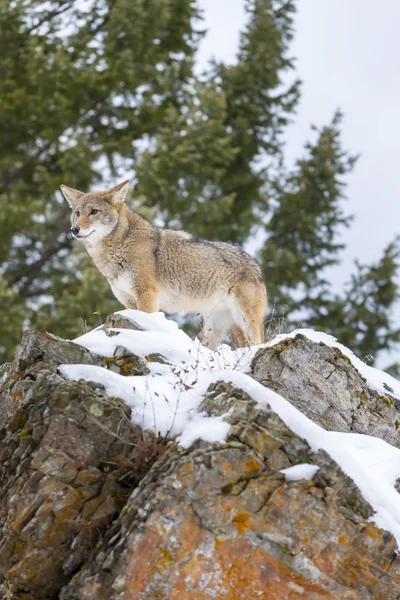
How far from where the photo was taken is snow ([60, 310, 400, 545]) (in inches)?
212

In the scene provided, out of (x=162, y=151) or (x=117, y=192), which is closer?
(x=117, y=192)

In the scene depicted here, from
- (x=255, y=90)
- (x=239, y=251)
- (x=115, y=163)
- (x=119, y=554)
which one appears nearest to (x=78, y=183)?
(x=115, y=163)

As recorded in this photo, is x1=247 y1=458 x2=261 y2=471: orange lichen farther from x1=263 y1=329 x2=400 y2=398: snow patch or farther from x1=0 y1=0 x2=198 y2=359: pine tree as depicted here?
x1=0 y1=0 x2=198 y2=359: pine tree

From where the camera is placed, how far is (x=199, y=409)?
566cm

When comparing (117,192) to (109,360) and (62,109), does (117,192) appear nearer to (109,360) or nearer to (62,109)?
(109,360)

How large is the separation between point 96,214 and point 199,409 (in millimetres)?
5145

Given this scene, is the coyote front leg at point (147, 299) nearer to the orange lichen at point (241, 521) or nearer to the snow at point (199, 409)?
the snow at point (199, 409)

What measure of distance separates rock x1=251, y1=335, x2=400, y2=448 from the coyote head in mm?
3621

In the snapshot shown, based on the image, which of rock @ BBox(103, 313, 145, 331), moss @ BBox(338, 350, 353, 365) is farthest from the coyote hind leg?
rock @ BBox(103, 313, 145, 331)

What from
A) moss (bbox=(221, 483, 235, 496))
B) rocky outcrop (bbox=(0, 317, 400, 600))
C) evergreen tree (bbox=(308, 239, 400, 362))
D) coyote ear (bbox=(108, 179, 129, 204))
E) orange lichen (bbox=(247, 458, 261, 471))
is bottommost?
evergreen tree (bbox=(308, 239, 400, 362))

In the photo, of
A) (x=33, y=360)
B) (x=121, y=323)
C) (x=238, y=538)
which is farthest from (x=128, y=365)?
(x=238, y=538)

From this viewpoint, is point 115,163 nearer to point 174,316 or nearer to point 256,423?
point 174,316

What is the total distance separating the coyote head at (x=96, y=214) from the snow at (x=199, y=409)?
3.12 meters

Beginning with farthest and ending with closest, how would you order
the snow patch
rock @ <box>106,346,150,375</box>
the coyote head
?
the coyote head → the snow patch → rock @ <box>106,346,150,375</box>
